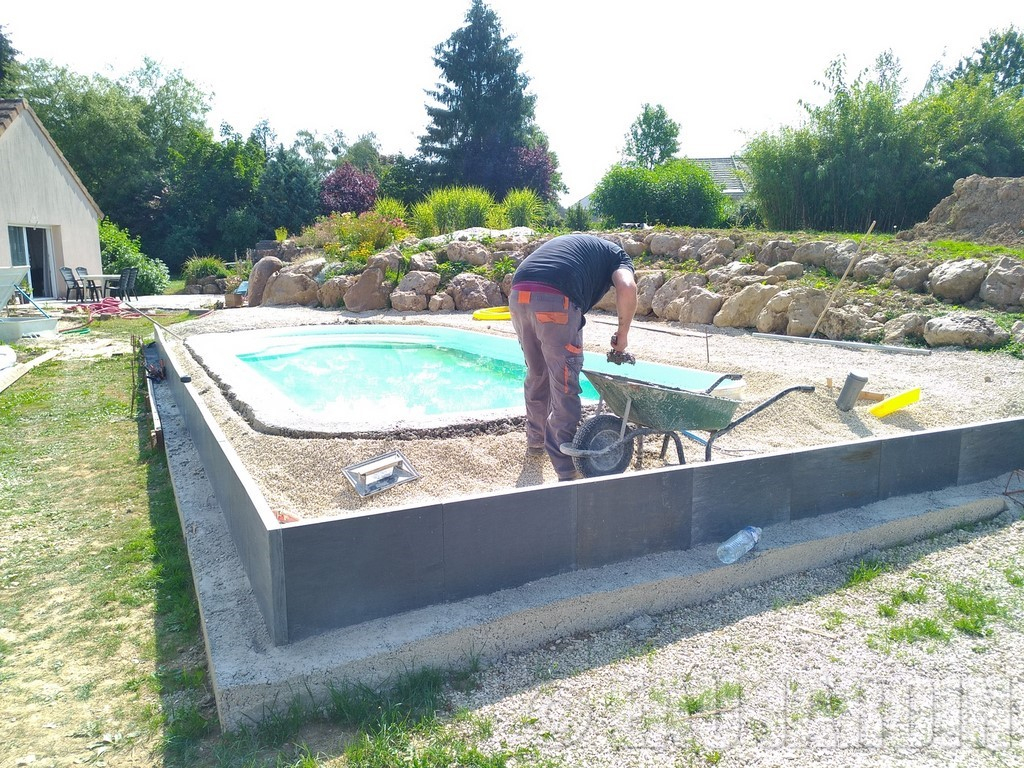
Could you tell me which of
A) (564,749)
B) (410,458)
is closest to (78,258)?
(410,458)

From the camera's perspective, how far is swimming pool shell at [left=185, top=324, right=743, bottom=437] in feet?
15.3

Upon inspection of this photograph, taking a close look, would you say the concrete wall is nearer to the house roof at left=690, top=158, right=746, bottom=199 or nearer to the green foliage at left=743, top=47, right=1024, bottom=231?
the green foliage at left=743, top=47, right=1024, bottom=231

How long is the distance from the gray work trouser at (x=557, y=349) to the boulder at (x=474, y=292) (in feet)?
29.3

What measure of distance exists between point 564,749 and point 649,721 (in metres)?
0.29

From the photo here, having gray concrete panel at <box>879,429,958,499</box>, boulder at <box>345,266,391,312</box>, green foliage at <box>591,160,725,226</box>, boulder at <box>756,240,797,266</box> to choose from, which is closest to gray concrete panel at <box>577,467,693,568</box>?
gray concrete panel at <box>879,429,958,499</box>

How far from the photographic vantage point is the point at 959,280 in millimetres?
8664

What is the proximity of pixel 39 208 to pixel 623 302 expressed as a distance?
18019 millimetres

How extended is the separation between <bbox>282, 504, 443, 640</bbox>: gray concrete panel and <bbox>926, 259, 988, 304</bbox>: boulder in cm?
854

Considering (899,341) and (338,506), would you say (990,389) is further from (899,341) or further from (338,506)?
(338,506)

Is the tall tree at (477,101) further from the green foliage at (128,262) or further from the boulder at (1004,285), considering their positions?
the boulder at (1004,285)

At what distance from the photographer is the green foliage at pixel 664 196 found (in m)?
15.9

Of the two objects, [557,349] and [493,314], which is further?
[493,314]

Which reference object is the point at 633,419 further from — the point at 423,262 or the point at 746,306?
the point at 423,262

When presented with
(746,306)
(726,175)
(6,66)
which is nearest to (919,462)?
(746,306)
